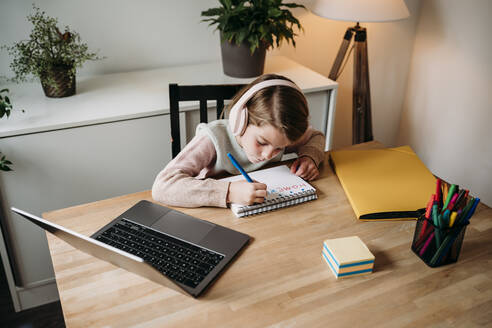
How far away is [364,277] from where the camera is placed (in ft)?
2.92

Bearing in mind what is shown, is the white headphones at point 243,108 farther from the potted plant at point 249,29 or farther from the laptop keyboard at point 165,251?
→ the potted plant at point 249,29

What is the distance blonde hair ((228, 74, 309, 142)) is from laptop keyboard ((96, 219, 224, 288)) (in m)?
0.40

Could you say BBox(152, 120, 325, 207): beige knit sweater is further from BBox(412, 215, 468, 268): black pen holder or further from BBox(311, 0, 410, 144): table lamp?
BBox(311, 0, 410, 144): table lamp

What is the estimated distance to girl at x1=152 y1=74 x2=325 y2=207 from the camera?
1.08 meters

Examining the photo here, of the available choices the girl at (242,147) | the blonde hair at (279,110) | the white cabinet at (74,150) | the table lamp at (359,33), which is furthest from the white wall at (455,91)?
the blonde hair at (279,110)

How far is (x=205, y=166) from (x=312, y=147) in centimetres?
35

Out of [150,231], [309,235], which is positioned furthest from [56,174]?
[309,235]

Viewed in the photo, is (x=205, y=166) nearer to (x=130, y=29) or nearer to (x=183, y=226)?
(x=183, y=226)

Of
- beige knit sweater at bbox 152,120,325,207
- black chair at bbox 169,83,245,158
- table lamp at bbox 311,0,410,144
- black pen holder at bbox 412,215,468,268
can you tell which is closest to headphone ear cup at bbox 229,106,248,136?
beige knit sweater at bbox 152,120,325,207

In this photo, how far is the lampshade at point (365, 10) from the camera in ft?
6.28

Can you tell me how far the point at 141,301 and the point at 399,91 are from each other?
8.36 feet

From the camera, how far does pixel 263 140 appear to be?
3.76ft

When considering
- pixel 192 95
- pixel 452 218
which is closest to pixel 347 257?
pixel 452 218

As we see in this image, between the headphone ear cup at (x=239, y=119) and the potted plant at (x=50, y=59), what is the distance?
0.88 metres
